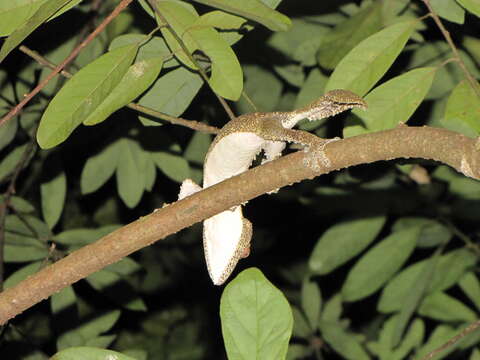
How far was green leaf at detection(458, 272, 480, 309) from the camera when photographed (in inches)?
122

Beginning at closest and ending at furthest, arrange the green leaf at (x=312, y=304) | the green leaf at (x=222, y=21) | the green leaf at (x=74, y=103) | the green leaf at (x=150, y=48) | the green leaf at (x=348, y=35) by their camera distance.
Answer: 1. the green leaf at (x=74, y=103)
2. the green leaf at (x=222, y=21)
3. the green leaf at (x=150, y=48)
4. the green leaf at (x=348, y=35)
5. the green leaf at (x=312, y=304)

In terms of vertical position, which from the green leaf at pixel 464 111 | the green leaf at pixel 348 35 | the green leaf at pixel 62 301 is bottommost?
the green leaf at pixel 62 301

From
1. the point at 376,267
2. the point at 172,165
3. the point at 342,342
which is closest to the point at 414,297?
the point at 376,267

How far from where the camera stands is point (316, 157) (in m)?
1.41

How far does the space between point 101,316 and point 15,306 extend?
1381 mm

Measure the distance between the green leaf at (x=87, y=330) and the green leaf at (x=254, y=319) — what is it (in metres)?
1.47

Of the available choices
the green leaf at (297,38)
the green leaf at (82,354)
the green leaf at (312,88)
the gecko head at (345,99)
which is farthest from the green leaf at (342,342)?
the green leaf at (82,354)

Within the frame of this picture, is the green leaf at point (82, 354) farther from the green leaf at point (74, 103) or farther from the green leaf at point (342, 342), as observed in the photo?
the green leaf at point (342, 342)

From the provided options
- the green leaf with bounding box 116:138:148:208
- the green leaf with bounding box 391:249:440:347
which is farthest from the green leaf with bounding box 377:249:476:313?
the green leaf with bounding box 116:138:148:208

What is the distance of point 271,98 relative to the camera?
9.57ft

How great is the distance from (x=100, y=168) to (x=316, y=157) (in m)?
1.73

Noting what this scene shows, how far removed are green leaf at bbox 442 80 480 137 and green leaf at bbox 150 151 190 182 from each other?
4.20ft

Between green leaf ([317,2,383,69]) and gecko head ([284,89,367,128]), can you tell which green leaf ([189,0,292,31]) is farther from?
green leaf ([317,2,383,69])

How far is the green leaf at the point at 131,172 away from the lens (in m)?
2.94
